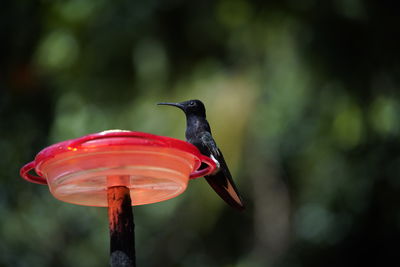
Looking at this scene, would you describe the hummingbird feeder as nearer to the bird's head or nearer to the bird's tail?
the bird's tail

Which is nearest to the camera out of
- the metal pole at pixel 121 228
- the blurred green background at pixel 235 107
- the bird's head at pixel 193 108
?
the metal pole at pixel 121 228

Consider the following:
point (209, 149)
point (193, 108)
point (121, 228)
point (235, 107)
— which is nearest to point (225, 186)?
point (209, 149)

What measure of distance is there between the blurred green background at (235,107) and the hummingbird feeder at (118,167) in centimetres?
396

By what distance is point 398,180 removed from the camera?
24.2ft

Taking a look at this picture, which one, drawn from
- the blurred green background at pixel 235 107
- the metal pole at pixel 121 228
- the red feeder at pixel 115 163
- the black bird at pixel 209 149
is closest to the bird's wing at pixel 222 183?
the black bird at pixel 209 149

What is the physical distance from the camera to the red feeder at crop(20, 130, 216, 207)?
1.71 metres

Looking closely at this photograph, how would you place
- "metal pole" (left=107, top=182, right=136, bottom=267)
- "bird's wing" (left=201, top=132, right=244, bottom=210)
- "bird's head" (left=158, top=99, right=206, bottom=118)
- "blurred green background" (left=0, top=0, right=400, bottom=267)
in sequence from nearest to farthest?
"metal pole" (left=107, top=182, right=136, bottom=267) → "bird's wing" (left=201, top=132, right=244, bottom=210) → "bird's head" (left=158, top=99, right=206, bottom=118) → "blurred green background" (left=0, top=0, right=400, bottom=267)

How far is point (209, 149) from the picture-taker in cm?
276

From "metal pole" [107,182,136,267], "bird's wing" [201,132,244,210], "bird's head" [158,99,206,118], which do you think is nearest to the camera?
"metal pole" [107,182,136,267]

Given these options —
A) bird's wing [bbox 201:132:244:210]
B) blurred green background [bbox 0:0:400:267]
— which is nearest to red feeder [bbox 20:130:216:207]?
bird's wing [bbox 201:132:244:210]

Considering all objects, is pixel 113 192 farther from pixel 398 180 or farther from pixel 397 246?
pixel 397 246

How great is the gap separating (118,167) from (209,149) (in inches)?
41.3

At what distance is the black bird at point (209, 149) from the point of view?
261 cm

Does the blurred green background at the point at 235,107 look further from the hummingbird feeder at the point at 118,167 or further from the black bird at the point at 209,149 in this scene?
the hummingbird feeder at the point at 118,167
